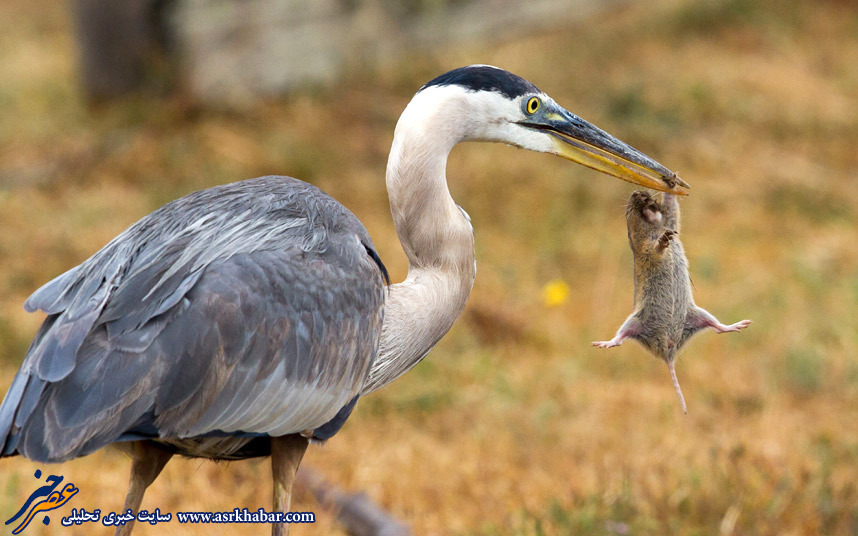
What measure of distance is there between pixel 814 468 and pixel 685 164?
4.69 metres

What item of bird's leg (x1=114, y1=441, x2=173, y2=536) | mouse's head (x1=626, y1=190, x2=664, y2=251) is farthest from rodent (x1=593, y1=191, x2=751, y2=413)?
bird's leg (x1=114, y1=441, x2=173, y2=536)

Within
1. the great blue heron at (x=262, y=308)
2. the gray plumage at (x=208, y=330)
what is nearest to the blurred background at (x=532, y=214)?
the great blue heron at (x=262, y=308)

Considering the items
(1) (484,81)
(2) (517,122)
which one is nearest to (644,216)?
(2) (517,122)

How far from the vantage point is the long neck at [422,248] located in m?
3.54

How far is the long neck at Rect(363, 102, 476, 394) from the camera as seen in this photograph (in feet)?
11.6

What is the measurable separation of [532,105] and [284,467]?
1517 millimetres

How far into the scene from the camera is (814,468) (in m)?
4.60

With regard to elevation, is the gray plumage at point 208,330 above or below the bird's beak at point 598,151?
below

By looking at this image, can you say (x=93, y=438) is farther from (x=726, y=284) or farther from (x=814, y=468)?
(x=726, y=284)

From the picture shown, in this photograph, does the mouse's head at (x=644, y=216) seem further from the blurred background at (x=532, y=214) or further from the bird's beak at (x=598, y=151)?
the blurred background at (x=532, y=214)

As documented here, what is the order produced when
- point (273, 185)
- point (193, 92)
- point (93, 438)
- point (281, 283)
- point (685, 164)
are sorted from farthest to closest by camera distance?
point (685, 164), point (193, 92), point (273, 185), point (281, 283), point (93, 438)

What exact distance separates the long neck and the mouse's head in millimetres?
620

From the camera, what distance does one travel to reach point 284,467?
3463mm

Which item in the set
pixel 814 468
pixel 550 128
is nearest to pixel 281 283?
pixel 550 128
